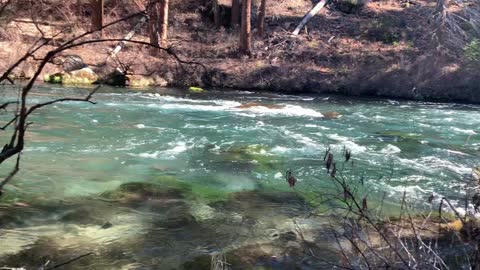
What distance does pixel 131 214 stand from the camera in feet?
22.1

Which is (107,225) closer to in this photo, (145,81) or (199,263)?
(199,263)

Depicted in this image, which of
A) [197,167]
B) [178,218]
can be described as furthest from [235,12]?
[178,218]

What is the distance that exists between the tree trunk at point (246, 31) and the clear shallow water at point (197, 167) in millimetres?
6782

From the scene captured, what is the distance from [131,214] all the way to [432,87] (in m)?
17.3

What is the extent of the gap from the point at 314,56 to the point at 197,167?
15.5 meters

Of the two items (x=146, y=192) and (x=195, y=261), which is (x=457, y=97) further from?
(x=195, y=261)

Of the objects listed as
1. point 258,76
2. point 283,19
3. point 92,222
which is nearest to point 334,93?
point 258,76

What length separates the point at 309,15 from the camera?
27094 millimetres

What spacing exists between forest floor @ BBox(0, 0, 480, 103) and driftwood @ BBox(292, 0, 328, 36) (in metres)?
0.29

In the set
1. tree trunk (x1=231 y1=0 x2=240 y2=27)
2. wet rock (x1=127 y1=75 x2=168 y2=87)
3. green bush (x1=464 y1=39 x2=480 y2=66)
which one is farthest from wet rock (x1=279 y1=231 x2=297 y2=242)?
tree trunk (x1=231 y1=0 x2=240 y2=27)

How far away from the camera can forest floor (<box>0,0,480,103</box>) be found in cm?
2098

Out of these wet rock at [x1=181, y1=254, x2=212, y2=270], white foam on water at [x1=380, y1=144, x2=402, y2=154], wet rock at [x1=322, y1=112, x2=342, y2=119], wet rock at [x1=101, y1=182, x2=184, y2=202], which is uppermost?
wet rock at [x1=322, y1=112, x2=342, y2=119]

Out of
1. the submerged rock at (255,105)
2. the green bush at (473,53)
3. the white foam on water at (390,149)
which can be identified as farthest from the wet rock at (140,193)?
the green bush at (473,53)

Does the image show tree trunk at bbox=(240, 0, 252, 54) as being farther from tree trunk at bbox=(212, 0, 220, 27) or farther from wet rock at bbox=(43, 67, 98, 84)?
wet rock at bbox=(43, 67, 98, 84)
